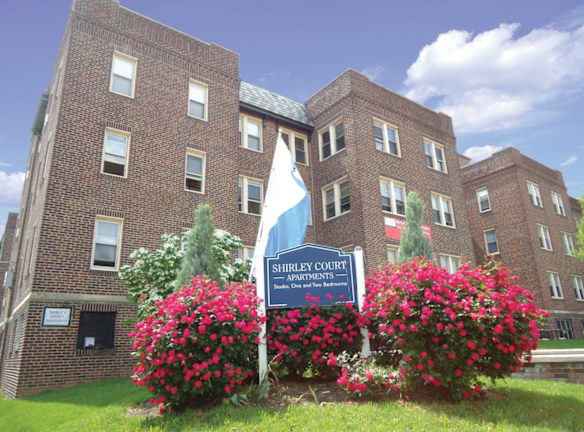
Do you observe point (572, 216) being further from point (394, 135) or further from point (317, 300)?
point (317, 300)

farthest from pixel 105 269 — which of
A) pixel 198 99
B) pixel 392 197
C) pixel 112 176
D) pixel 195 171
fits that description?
pixel 392 197

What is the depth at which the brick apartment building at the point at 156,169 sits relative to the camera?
12016 millimetres

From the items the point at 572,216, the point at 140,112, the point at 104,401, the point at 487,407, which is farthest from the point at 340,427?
the point at 572,216

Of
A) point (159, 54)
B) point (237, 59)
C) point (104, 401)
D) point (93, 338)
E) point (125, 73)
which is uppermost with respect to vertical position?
point (237, 59)

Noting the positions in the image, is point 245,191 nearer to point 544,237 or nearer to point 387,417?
point 387,417

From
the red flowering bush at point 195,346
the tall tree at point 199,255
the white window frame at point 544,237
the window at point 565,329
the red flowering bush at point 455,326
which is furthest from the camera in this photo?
the white window frame at point 544,237

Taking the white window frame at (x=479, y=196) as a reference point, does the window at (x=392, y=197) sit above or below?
below

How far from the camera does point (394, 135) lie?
21.0m

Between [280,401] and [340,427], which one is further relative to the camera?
[280,401]

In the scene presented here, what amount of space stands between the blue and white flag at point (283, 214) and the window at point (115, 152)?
6.69 m

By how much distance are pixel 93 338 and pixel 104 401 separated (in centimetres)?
421

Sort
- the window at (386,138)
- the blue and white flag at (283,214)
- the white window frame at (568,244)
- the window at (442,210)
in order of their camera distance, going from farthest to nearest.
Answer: the white window frame at (568,244) → the window at (442,210) → the window at (386,138) → the blue and white flag at (283,214)

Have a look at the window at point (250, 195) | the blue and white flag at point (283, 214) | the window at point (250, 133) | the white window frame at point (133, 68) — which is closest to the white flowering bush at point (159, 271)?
the blue and white flag at point (283, 214)

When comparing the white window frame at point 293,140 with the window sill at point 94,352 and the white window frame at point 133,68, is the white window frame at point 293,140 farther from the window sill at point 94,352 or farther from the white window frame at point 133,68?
the window sill at point 94,352
